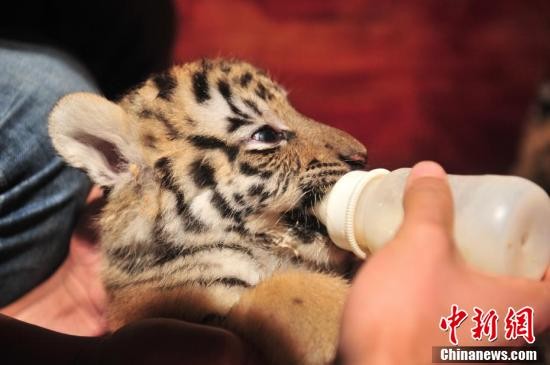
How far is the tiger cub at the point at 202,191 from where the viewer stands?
0.98 m

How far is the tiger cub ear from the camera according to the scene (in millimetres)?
A: 978

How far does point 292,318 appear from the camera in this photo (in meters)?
0.86

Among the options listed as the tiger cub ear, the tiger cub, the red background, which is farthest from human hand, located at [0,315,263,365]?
the red background

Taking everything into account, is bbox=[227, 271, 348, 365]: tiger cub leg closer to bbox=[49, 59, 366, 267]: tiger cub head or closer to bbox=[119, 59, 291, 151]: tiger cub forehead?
bbox=[49, 59, 366, 267]: tiger cub head

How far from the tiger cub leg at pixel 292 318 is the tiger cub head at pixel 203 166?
109mm

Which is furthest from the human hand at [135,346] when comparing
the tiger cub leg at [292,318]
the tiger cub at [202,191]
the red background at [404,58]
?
the red background at [404,58]

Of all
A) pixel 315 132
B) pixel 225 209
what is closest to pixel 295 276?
pixel 225 209

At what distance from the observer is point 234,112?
1053 millimetres

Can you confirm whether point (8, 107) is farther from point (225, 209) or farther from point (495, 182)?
point (495, 182)

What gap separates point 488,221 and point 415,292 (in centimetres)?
16

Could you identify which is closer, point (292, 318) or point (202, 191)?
point (292, 318)

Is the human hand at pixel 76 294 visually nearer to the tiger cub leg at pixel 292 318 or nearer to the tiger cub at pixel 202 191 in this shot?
the tiger cub at pixel 202 191

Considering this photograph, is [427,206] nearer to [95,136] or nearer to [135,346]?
[135,346]

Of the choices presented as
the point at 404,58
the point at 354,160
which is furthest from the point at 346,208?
the point at 404,58
